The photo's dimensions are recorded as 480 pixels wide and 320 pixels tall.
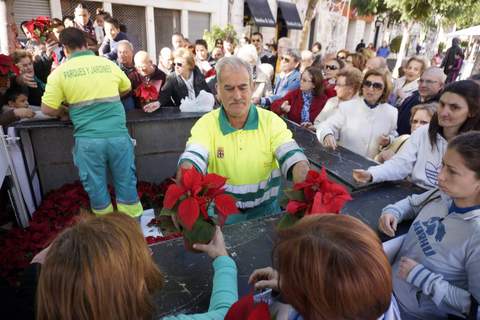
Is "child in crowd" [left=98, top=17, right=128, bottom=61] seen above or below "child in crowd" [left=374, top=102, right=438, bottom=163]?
above

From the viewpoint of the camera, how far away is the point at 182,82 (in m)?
4.84

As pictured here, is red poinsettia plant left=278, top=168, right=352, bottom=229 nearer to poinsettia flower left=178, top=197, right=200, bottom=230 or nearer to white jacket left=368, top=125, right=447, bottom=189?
poinsettia flower left=178, top=197, right=200, bottom=230

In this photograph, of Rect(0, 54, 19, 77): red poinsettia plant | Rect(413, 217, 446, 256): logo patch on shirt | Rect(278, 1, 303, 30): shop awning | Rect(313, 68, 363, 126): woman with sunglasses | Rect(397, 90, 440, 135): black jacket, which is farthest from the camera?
Rect(278, 1, 303, 30): shop awning

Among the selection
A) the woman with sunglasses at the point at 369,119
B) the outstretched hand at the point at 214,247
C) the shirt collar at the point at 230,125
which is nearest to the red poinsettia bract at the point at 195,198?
the outstretched hand at the point at 214,247

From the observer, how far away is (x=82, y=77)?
3275 millimetres

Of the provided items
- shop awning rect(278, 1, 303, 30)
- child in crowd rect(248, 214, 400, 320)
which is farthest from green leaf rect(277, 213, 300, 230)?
shop awning rect(278, 1, 303, 30)

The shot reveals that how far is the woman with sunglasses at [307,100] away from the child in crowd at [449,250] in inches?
110

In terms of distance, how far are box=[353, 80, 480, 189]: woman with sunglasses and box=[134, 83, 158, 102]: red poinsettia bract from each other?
3094 millimetres

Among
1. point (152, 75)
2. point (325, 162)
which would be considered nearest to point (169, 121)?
point (152, 75)

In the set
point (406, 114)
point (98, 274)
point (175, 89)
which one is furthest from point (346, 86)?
point (98, 274)

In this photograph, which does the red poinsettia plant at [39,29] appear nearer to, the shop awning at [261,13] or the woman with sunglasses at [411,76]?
the woman with sunglasses at [411,76]

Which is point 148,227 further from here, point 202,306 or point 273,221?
point 202,306

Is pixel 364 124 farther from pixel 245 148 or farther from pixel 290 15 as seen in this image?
pixel 290 15

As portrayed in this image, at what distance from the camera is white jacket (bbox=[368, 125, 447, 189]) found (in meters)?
2.29
